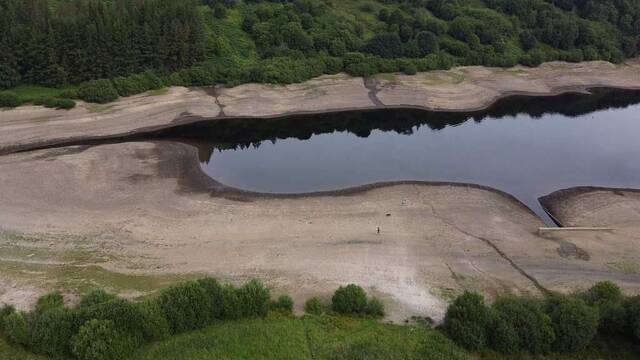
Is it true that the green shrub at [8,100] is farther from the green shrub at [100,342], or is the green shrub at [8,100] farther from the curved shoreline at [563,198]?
the curved shoreline at [563,198]

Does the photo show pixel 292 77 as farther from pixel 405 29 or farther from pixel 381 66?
pixel 405 29

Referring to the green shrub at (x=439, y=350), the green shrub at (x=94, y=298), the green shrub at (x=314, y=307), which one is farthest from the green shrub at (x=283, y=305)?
the green shrub at (x=94, y=298)

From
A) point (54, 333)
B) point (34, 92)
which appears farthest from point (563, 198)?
point (34, 92)

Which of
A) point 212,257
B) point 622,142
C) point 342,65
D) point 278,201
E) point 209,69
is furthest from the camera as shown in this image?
point 342,65

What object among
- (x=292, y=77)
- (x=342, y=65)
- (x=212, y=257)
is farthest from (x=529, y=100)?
(x=212, y=257)

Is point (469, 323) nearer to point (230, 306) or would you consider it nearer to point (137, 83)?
point (230, 306)

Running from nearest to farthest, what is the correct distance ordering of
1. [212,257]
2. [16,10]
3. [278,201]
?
1. [212,257]
2. [278,201]
3. [16,10]
